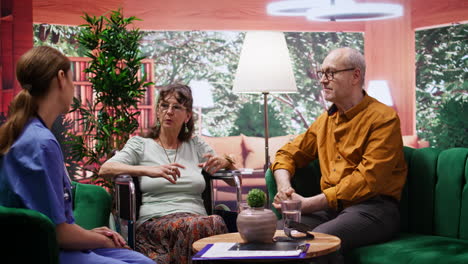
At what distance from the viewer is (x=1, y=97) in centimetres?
677

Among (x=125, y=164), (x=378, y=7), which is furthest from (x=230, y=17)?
(x=125, y=164)

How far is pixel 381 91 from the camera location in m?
8.41

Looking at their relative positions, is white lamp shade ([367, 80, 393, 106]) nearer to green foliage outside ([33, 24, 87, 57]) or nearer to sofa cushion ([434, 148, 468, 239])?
green foliage outside ([33, 24, 87, 57])

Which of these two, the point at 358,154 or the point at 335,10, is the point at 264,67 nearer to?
the point at 358,154

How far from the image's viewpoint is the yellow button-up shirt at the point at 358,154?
9.68 feet

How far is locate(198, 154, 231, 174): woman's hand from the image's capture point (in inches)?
129

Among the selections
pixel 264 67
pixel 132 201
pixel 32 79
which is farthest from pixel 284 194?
pixel 32 79

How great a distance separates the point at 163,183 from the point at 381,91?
5.81 m

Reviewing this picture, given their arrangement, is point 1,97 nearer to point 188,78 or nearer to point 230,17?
point 230,17

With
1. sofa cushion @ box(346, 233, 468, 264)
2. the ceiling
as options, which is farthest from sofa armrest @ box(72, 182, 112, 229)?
the ceiling

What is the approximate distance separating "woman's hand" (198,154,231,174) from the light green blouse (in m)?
0.07

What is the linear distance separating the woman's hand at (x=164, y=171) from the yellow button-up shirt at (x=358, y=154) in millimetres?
610

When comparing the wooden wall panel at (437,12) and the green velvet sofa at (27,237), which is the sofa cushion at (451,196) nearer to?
the green velvet sofa at (27,237)

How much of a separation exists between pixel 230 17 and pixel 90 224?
19.4 ft
